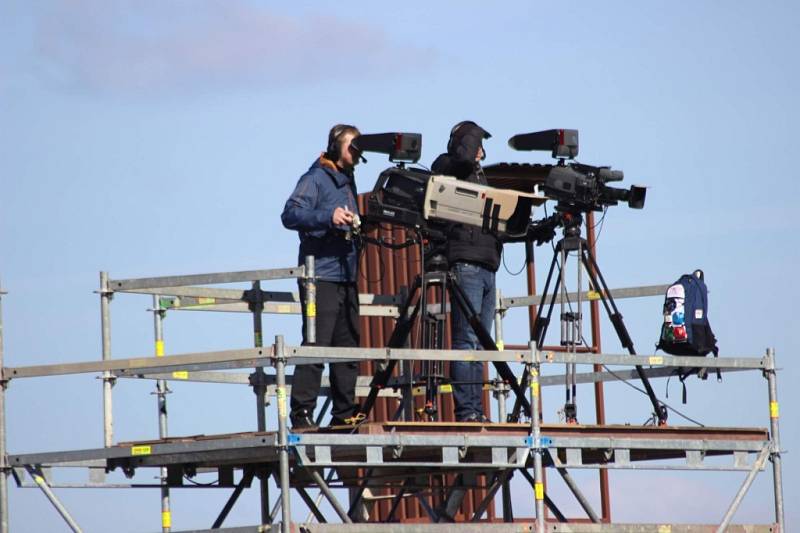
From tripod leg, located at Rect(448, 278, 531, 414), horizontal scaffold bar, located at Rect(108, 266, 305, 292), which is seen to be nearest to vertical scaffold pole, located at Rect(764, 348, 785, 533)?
tripod leg, located at Rect(448, 278, 531, 414)

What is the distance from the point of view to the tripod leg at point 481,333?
1388 centimetres

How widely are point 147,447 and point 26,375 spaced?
1084 millimetres

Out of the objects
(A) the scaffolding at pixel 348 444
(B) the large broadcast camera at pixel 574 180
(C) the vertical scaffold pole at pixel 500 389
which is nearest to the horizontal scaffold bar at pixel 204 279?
(A) the scaffolding at pixel 348 444

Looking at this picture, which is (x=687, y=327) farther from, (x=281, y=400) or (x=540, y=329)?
(x=281, y=400)

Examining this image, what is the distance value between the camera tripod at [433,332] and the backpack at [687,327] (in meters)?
1.47

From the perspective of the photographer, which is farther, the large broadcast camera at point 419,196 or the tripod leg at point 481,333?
the tripod leg at point 481,333

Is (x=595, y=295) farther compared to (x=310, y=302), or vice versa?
(x=595, y=295)

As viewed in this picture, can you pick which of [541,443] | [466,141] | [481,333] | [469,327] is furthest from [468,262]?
[541,443]

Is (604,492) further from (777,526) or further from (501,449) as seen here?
(501,449)

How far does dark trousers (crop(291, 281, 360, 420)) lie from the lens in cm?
1365

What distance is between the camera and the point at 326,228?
13.6 meters

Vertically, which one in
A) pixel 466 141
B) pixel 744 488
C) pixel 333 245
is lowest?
pixel 744 488

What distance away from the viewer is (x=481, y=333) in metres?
13.9

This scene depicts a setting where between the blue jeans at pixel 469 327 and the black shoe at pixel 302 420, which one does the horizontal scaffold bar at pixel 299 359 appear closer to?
the black shoe at pixel 302 420
